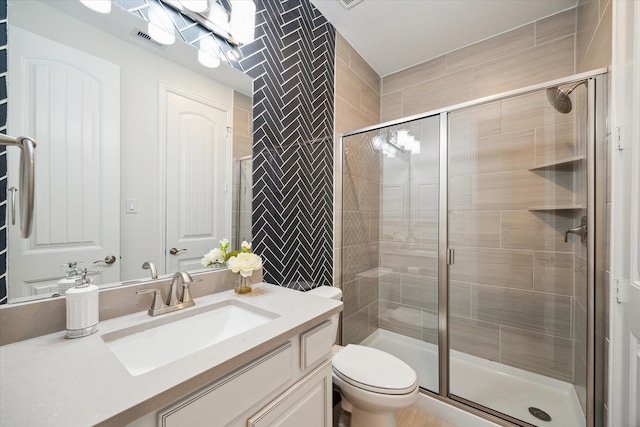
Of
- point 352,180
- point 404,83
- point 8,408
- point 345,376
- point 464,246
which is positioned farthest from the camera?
point 404,83

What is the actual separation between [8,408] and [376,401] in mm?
1216

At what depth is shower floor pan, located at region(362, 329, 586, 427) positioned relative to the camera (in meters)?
1.46

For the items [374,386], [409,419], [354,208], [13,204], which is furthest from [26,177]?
[409,419]

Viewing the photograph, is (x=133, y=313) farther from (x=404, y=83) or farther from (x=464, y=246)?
(x=404, y=83)

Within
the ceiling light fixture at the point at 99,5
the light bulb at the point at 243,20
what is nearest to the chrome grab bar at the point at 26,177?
the ceiling light fixture at the point at 99,5

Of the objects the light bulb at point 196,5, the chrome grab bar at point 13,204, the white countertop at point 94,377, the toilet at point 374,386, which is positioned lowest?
the toilet at point 374,386

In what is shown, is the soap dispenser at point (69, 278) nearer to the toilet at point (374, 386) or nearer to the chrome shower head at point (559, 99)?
the toilet at point (374, 386)

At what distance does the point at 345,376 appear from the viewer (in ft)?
4.31

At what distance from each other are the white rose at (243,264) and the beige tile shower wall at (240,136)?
168 mm

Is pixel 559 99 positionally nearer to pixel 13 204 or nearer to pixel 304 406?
pixel 304 406

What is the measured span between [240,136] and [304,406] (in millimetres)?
1180

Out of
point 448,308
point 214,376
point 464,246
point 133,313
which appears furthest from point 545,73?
point 133,313

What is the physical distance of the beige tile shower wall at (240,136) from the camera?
4.24 feet

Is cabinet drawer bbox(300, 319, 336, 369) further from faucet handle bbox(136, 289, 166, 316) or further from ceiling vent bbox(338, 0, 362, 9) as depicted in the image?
ceiling vent bbox(338, 0, 362, 9)
